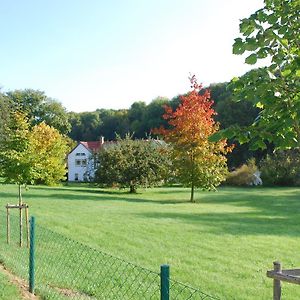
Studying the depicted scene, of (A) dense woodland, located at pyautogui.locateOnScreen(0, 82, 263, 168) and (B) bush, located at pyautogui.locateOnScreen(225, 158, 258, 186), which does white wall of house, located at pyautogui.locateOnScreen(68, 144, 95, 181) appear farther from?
(B) bush, located at pyautogui.locateOnScreen(225, 158, 258, 186)

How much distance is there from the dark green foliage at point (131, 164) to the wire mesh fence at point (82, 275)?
27036mm

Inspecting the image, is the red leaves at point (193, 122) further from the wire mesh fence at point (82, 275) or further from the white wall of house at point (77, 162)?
the white wall of house at point (77, 162)

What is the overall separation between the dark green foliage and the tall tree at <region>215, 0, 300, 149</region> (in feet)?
115

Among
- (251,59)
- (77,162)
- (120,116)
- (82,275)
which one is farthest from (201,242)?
(120,116)

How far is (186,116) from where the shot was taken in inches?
1251

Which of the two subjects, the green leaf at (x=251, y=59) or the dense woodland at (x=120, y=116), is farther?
the dense woodland at (x=120, y=116)

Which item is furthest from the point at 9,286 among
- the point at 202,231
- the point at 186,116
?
the point at 186,116

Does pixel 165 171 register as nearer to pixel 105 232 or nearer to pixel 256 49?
pixel 105 232

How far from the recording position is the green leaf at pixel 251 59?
12.1 feet

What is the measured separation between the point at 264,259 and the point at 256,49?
9.12 meters

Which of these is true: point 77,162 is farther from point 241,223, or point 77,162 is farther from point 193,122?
point 241,223

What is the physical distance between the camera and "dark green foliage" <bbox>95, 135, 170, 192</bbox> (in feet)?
129

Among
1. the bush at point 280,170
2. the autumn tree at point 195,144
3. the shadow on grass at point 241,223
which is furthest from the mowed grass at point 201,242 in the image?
the bush at point 280,170

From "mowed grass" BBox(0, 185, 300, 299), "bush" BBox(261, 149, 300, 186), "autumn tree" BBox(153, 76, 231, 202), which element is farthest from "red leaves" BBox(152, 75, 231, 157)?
"bush" BBox(261, 149, 300, 186)
